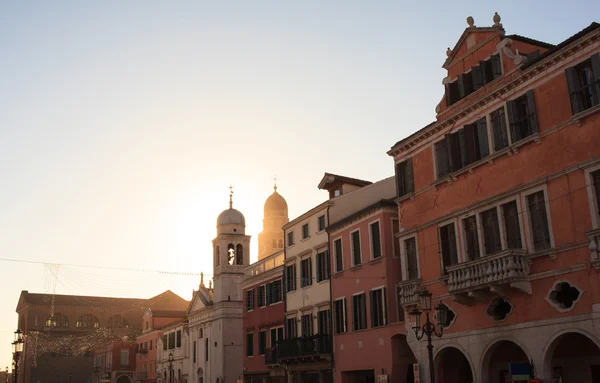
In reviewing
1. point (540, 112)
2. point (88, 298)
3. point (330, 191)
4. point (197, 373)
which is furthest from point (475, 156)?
point (88, 298)

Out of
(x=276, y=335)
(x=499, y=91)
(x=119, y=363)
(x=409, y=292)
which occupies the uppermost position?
(x=499, y=91)

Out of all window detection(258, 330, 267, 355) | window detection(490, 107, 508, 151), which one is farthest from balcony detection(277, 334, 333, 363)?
window detection(490, 107, 508, 151)

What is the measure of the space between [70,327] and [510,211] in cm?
Result: 10509

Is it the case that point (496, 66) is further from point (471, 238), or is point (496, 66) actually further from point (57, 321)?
point (57, 321)

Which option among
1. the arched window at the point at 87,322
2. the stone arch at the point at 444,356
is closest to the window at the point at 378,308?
the stone arch at the point at 444,356

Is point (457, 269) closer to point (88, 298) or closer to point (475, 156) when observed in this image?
point (475, 156)

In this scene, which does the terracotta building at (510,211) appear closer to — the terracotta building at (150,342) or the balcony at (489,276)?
the balcony at (489,276)

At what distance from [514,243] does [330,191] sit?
19.1m

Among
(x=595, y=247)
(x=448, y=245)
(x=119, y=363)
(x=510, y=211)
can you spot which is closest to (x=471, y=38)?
(x=510, y=211)

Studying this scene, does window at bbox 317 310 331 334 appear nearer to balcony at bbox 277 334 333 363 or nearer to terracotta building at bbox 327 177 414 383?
balcony at bbox 277 334 333 363

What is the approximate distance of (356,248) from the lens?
36281 millimetres

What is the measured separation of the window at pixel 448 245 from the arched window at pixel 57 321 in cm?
10084

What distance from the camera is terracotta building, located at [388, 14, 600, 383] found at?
2197 centimetres

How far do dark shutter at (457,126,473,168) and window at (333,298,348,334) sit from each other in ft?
40.5
